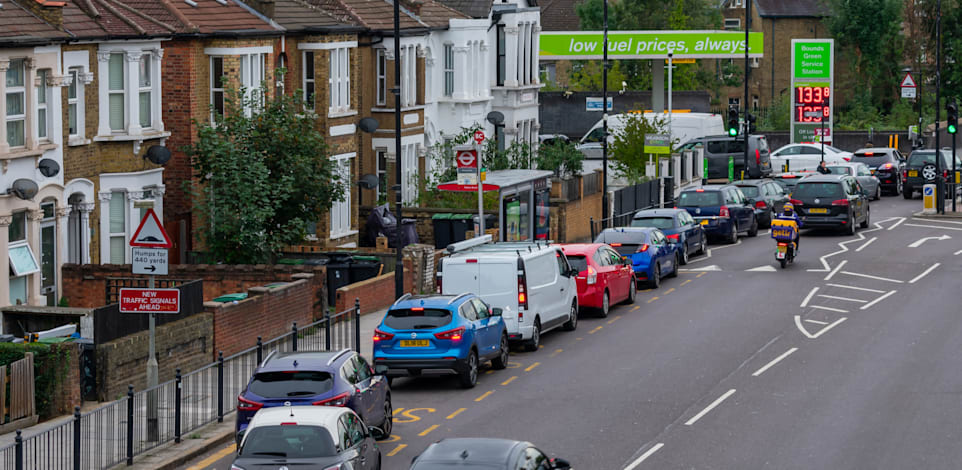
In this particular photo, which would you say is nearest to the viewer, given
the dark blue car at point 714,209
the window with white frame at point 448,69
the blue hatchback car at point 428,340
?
the blue hatchback car at point 428,340

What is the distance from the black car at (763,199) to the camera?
164ft

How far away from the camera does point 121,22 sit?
3238cm

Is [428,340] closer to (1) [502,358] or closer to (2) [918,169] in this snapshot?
(1) [502,358]

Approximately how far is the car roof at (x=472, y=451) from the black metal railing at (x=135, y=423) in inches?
187

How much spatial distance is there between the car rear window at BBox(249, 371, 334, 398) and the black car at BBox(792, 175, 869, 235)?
30.2 meters

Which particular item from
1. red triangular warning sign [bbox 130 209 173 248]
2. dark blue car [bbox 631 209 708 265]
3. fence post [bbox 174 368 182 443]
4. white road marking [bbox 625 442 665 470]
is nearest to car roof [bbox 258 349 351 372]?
fence post [bbox 174 368 182 443]

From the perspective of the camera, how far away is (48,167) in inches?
1145

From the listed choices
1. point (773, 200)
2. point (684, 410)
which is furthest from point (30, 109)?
point (773, 200)

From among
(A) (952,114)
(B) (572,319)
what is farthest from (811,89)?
(B) (572,319)

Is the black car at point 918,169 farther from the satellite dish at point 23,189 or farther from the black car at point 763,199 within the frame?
the satellite dish at point 23,189

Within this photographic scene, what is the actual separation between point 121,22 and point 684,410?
53.5ft

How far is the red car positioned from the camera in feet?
105

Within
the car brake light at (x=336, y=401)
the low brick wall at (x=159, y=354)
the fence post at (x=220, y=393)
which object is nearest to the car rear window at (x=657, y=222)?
the low brick wall at (x=159, y=354)

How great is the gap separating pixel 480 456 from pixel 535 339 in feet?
47.0
